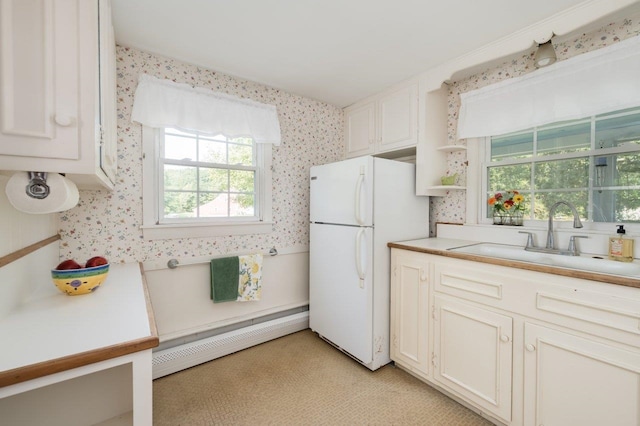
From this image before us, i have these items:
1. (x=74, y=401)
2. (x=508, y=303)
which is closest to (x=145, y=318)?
(x=74, y=401)

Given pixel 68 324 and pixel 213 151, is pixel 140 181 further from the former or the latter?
pixel 68 324

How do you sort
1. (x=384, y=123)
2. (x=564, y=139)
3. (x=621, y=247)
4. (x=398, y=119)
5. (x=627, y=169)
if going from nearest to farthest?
(x=621, y=247), (x=627, y=169), (x=564, y=139), (x=398, y=119), (x=384, y=123)

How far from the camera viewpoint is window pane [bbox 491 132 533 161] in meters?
2.09

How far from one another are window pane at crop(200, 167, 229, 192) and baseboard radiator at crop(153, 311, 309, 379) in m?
1.26

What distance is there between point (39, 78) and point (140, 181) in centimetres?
131

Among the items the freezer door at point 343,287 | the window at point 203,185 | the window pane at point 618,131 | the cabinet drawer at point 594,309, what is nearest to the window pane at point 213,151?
the window at point 203,185

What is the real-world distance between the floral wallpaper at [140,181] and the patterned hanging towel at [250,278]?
12 cm

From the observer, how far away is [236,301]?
8.00 ft

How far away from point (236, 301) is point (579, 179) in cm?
273

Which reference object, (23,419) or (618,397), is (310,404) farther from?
(618,397)

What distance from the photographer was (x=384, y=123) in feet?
8.68

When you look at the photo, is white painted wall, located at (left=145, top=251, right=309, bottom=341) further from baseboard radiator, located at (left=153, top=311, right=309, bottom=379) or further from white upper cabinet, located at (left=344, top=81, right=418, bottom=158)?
white upper cabinet, located at (left=344, top=81, right=418, bottom=158)

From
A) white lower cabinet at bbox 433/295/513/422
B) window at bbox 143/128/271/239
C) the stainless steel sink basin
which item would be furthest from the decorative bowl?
the stainless steel sink basin

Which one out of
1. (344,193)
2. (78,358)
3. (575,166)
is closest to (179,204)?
(344,193)
